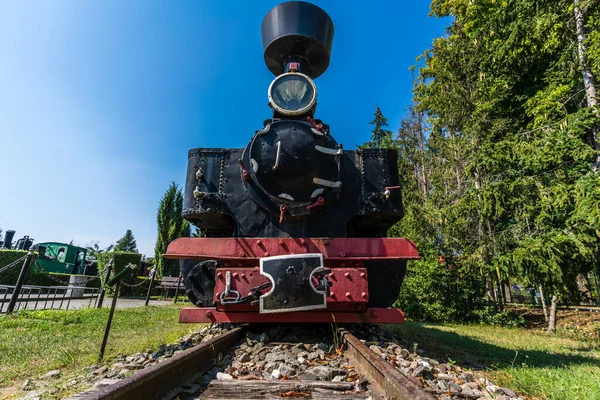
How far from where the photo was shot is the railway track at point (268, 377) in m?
1.73

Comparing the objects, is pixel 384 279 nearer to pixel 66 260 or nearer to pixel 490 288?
pixel 490 288

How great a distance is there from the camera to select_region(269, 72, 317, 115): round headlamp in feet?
14.6

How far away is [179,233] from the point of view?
26719 millimetres

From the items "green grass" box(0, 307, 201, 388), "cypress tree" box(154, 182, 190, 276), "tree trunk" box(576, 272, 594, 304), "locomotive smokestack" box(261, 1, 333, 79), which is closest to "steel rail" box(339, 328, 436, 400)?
"green grass" box(0, 307, 201, 388)

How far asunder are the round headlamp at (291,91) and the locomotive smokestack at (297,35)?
531 millimetres

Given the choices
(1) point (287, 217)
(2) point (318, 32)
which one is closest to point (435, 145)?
(2) point (318, 32)

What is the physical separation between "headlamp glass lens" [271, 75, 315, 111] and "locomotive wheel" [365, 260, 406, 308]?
2.28 meters

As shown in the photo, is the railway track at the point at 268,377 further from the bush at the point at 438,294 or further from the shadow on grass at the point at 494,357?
the bush at the point at 438,294

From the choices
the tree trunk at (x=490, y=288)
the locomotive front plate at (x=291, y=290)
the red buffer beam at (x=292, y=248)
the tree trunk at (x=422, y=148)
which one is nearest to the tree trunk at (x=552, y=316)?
the tree trunk at (x=490, y=288)

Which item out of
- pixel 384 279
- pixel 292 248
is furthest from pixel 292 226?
pixel 384 279

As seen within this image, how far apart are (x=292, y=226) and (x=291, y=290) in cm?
98

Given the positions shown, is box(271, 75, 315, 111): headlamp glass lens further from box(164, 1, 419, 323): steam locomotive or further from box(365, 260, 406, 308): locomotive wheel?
box(365, 260, 406, 308): locomotive wheel

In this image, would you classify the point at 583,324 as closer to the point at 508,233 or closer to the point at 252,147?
the point at 508,233

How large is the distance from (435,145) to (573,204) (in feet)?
17.8
